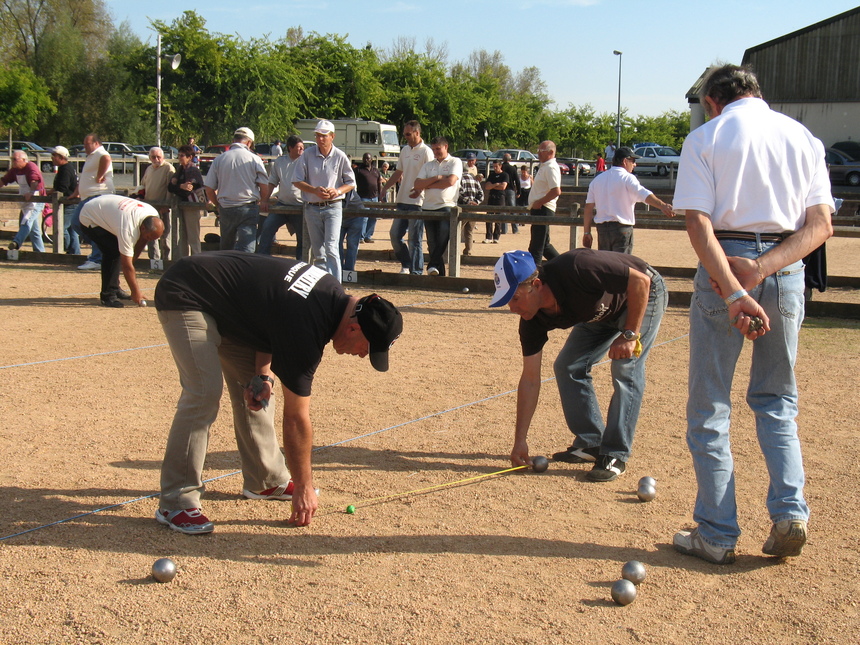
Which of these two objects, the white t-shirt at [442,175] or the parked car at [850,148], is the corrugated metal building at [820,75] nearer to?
the parked car at [850,148]

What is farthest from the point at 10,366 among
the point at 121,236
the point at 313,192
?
the point at 313,192

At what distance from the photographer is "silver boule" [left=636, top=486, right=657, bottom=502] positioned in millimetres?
4664

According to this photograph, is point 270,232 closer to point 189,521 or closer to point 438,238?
point 438,238

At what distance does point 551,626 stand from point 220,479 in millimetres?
2331

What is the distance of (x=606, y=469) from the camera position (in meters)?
5.02

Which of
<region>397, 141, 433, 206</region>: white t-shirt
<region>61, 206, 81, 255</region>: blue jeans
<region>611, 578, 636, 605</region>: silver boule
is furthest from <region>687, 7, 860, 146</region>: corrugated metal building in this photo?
<region>611, 578, 636, 605</region>: silver boule

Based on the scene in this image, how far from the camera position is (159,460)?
5258 millimetres

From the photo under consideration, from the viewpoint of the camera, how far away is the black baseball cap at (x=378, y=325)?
12.0 feet

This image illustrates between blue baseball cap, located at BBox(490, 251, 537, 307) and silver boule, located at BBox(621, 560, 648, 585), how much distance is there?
54.5 inches

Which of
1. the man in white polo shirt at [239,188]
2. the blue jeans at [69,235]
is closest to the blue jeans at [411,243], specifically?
the man in white polo shirt at [239,188]

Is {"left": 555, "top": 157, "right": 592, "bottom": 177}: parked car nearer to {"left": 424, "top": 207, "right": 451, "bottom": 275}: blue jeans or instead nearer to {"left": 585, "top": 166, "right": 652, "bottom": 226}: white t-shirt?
{"left": 424, "top": 207, "right": 451, "bottom": 275}: blue jeans

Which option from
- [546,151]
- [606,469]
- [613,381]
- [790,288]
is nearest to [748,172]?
[790,288]

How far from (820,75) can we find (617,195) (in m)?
40.2

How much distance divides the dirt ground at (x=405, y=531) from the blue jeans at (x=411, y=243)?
5775mm
